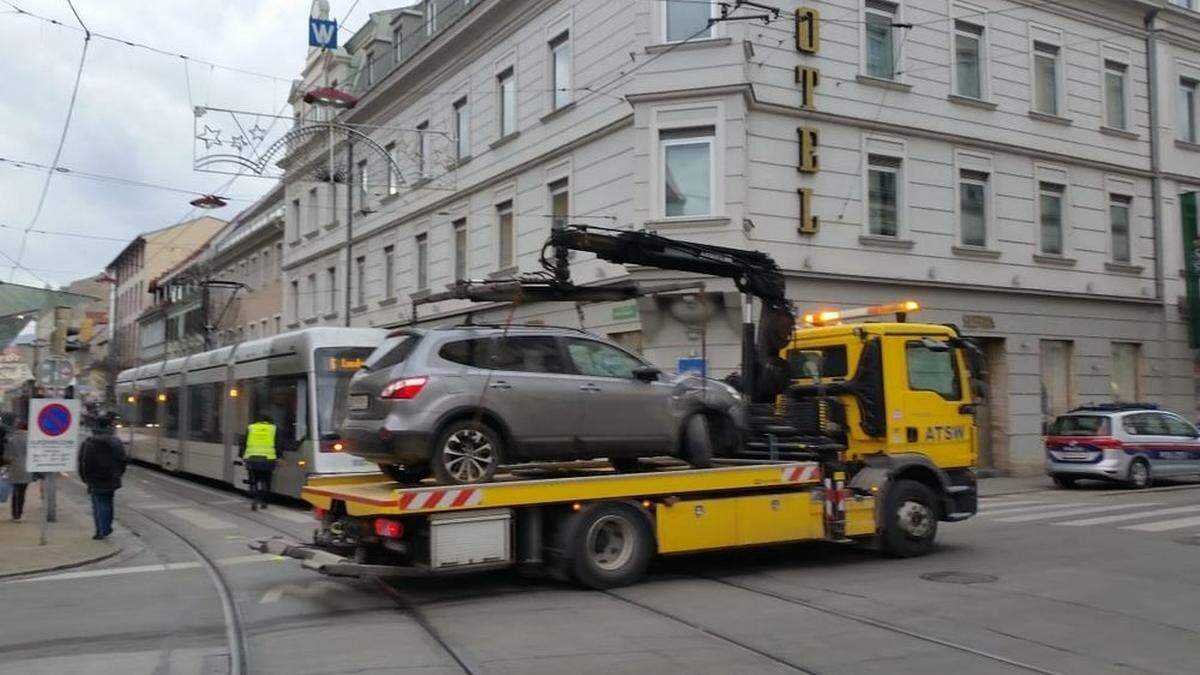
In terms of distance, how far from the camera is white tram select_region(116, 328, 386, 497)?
16219 millimetres

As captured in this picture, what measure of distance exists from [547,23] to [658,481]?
54.6 feet

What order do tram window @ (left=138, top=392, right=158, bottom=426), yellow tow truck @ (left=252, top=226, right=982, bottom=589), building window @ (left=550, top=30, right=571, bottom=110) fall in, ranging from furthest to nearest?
tram window @ (left=138, top=392, right=158, bottom=426)
building window @ (left=550, top=30, right=571, bottom=110)
yellow tow truck @ (left=252, top=226, right=982, bottom=589)

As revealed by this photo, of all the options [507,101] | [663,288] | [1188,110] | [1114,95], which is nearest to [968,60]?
[1114,95]

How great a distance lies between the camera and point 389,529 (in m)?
8.44

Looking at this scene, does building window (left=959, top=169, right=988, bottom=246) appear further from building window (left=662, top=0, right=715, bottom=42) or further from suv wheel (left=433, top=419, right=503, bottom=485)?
suv wheel (left=433, top=419, right=503, bottom=485)

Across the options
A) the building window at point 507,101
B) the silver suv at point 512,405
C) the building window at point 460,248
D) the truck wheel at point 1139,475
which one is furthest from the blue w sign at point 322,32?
the truck wheel at point 1139,475

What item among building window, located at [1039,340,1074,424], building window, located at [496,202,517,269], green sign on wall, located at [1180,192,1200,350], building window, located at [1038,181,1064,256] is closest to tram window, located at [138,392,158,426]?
building window, located at [496,202,517,269]

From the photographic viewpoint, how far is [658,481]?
372 inches

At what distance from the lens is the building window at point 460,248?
1084 inches

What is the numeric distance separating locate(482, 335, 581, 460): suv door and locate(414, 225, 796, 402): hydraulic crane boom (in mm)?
659

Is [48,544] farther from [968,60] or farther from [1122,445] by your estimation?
[968,60]

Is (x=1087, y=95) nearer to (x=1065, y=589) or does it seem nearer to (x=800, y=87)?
(x=800, y=87)

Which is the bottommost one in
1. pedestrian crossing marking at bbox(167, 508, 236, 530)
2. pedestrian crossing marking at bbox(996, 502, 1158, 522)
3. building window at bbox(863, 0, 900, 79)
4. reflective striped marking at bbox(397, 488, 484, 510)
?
pedestrian crossing marking at bbox(167, 508, 236, 530)

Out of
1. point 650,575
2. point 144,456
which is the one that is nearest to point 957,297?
point 650,575
